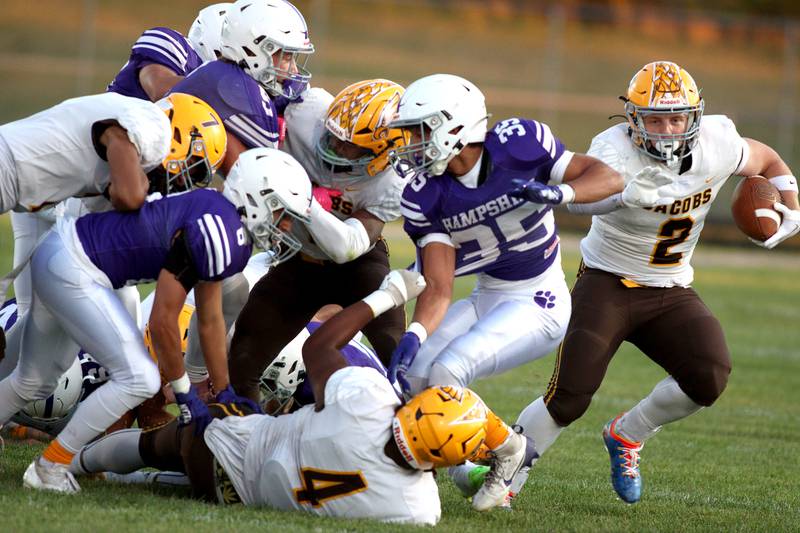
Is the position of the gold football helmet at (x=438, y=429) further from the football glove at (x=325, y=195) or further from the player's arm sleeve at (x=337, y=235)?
the football glove at (x=325, y=195)

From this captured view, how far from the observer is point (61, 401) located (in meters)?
5.36

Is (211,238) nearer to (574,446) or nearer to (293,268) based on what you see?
(293,268)

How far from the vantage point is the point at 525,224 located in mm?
4867

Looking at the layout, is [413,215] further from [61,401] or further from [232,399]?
[61,401]

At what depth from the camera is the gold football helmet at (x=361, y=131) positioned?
514 cm

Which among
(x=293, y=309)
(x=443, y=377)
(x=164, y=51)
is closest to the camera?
(x=443, y=377)

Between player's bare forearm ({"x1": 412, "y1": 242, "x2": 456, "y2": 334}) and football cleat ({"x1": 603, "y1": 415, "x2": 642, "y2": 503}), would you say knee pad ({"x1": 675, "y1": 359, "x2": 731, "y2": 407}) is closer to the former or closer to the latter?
football cleat ({"x1": 603, "y1": 415, "x2": 642, "y2": 503})

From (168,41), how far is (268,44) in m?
0.80

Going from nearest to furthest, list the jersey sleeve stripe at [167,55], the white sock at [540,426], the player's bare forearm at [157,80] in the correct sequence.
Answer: the white sock at [540,426]
the player's bare forearm at [157,80]
the jersey sleeve stripe at [167,55]

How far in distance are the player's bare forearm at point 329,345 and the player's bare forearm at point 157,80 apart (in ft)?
6.03

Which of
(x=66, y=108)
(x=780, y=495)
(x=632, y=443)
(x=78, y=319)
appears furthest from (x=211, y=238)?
(x=780, y=495)

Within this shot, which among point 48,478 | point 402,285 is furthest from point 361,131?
point 48,478

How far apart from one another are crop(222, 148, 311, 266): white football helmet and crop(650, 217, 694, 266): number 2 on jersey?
1.68 metres

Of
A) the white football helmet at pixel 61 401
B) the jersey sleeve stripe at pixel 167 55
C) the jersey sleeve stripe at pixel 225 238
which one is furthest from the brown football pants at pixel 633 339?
the jersey sleeve stripe at pixel 167 55
